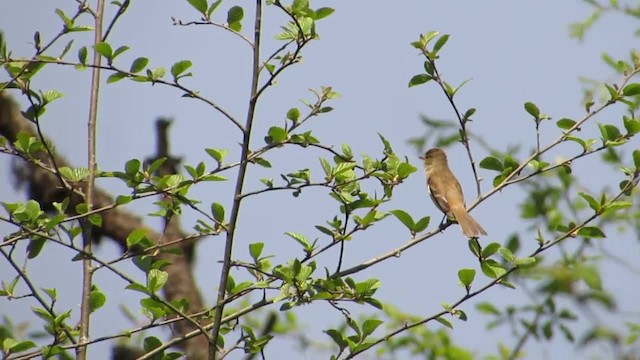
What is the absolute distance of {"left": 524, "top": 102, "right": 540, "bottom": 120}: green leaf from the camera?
3.64m

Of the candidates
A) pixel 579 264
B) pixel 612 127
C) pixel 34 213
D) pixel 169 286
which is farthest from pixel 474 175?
pixel 169 286

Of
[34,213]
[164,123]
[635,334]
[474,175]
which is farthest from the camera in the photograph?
[164,123]

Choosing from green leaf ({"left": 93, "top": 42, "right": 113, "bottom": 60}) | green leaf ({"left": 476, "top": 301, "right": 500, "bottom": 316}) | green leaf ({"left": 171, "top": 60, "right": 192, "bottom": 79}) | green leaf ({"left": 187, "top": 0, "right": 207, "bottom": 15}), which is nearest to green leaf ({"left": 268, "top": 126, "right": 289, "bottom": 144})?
green leaf ({"left": 171, "top": 60, "right": 192, "bottom": 79})

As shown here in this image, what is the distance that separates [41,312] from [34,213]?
0.32 meters

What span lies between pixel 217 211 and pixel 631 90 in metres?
1.58

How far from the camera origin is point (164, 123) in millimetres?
8555

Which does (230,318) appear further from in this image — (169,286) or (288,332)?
(169,286)

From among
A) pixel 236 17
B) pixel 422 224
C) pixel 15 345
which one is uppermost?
pixel 236 17

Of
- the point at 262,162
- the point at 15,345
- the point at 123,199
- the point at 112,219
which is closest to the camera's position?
the point at 15,345

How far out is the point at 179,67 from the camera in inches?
128

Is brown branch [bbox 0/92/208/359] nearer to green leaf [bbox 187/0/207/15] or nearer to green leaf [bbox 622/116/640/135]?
green leaf [bbox 187/0/207/15]

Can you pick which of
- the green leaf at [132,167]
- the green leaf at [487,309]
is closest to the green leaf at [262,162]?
the green leaf at [132,167]

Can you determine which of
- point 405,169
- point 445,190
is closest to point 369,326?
point 405,169

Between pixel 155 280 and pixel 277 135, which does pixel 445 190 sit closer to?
pixel 277 135
